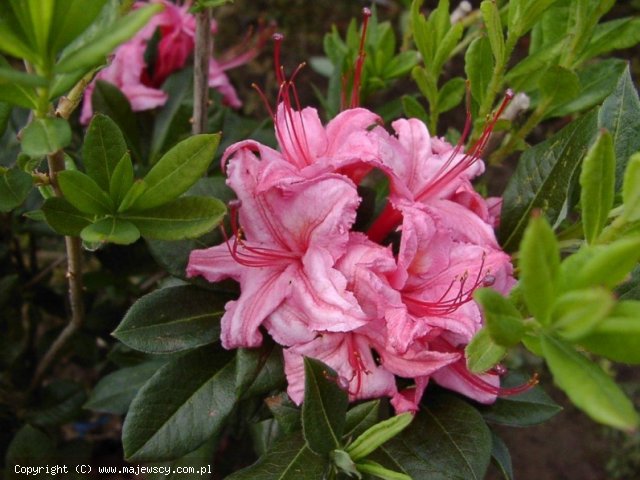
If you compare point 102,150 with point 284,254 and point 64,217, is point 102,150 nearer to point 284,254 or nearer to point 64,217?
point 64,217

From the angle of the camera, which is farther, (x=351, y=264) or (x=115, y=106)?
(x=115, y=106)

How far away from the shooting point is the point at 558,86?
94cm

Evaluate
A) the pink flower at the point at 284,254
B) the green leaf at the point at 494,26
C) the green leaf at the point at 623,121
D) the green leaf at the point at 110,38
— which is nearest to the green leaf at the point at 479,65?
the green leaf at the point at 494,26

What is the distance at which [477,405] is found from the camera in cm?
92

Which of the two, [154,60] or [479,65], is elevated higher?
[479,65]

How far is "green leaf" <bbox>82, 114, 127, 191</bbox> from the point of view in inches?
29.8

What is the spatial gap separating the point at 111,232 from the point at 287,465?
32 centimetres

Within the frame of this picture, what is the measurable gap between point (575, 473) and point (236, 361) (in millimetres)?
1776

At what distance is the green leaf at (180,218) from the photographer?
731 millimetres

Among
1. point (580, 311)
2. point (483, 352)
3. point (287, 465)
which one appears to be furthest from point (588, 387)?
point (287, 465)

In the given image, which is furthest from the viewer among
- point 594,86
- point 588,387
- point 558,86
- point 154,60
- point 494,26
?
point 154,60

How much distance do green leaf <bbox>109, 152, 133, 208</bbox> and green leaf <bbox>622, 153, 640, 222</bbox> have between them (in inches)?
19.0

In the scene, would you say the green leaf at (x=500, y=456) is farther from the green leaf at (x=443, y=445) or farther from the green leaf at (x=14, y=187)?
the green leaf at (x=14, y=187)

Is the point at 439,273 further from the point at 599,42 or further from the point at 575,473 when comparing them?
the point at 575,473
